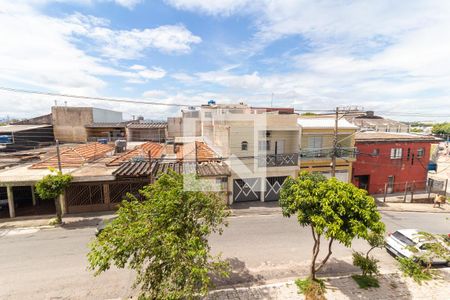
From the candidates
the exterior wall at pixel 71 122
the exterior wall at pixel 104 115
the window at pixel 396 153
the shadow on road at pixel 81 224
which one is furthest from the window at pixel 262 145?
the exterior wall at pixel 104 115

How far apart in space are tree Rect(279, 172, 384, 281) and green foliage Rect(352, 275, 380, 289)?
9.98 feet

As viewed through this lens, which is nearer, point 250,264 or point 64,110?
point 250,264

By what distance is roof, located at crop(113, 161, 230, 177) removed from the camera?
55.7 ft

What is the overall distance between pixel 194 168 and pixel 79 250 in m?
8.94

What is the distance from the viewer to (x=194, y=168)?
17.7 m

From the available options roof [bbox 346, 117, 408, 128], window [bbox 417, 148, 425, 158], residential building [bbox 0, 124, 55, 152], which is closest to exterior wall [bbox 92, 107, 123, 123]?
residential building [bbox 0, 124, 55, 152]

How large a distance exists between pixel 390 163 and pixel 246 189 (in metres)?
15.6

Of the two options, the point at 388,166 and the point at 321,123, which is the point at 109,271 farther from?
the point at 388,166

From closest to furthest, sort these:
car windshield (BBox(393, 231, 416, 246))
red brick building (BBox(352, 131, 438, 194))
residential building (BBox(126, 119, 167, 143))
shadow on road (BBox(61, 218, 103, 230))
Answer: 1. car windshield (BBox(393, 231, 416, 246))
2. shadow on road (BBox(61, 218, 103, 230))
3. red brick building (BBox(352, 131, 438, 194))
4. residential building (BBox(126, 119, 167, 143))

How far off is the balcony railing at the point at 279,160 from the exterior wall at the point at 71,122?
99.7 ft

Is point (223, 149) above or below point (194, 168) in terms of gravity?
above

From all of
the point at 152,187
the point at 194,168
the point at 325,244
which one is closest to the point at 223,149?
the point at 194,168

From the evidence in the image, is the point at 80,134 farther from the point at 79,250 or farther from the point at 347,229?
the point at 347,229

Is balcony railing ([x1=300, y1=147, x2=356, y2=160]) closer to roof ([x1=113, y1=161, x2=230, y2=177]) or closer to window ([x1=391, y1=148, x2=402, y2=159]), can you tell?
window ([x1=391, y1=148, x2=402, y2=159])
